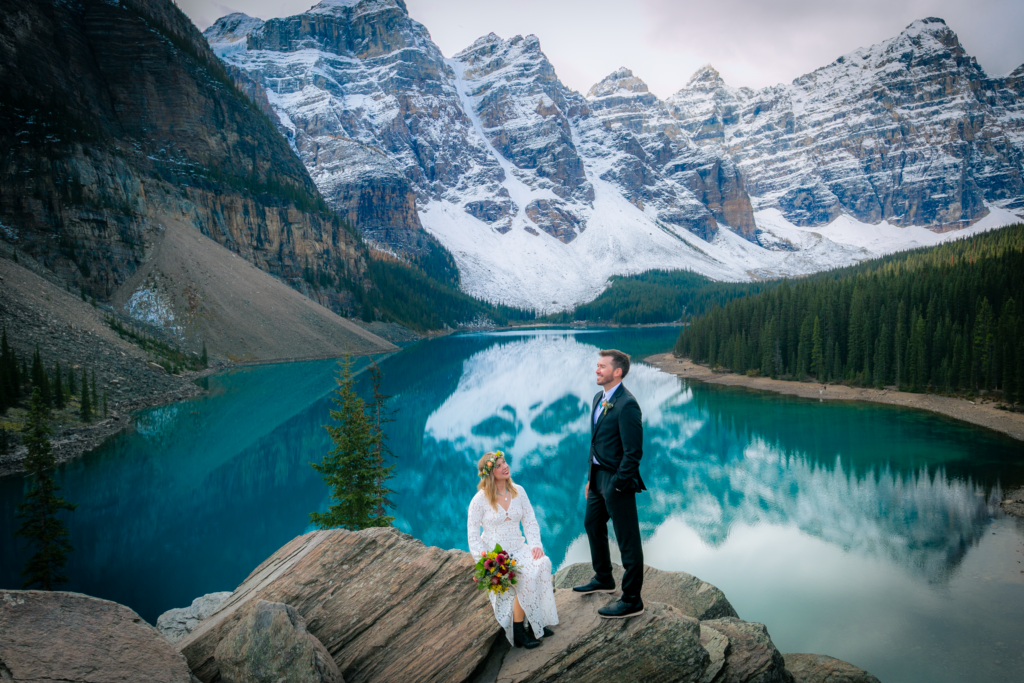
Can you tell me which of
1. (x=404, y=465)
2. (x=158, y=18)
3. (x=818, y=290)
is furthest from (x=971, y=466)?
(x=158, y=18)

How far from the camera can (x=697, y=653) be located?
5.32m

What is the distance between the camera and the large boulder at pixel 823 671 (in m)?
7.15

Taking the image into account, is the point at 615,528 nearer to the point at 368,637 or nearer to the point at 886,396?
the point at 368,637

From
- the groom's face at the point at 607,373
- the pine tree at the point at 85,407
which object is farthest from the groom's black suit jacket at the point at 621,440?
the pine tree at the point at 85,407

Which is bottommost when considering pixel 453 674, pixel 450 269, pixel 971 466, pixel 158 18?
pixel 971 466

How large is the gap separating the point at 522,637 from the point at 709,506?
18999 mm

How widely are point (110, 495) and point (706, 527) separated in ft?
80.2

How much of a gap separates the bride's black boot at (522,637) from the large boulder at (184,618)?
24.7ft

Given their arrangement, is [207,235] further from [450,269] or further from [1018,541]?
[450,269]

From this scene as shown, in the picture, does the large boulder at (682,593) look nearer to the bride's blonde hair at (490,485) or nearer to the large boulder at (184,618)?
the bride's blonde hair at (490,485)

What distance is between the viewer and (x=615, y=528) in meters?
5.09

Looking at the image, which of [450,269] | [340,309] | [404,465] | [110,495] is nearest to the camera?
[110,495]

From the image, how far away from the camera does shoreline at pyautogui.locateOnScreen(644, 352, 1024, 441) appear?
32.9 meters

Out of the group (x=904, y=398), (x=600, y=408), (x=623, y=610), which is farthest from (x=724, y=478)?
(x=904, y=398)
